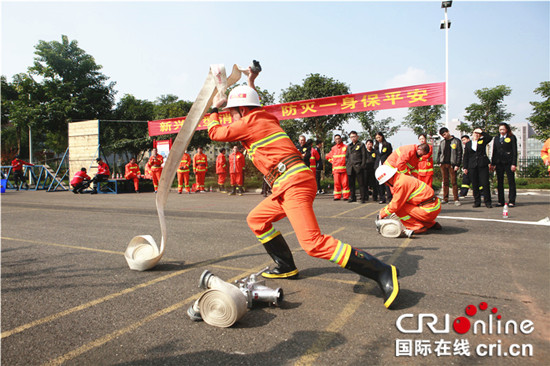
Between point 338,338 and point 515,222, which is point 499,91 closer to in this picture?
point 515,222

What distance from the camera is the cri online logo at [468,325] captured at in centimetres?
269

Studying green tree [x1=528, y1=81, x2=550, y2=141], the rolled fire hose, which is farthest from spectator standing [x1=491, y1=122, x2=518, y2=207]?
green tree [x1=528, y1=81, x2=550, y2=141]

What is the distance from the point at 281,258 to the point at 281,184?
942 mm

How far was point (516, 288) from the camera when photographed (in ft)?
11.5

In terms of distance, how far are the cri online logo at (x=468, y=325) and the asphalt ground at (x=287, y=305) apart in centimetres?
1

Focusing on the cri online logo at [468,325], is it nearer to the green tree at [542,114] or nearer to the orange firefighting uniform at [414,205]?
the orange firefighting uniform at [414,205]

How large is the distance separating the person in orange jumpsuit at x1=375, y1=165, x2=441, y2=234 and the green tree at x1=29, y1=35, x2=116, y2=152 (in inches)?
1235

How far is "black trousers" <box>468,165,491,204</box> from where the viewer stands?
9.16 metres

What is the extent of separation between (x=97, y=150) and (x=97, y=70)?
17030 millimetres

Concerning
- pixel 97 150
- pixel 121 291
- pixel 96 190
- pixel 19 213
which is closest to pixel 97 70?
pixel 97 150

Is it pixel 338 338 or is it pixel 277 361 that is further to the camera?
pixel 338 338

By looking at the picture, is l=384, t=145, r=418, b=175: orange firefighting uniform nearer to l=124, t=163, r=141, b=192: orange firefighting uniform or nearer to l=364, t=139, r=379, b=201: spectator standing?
l=364, t=139, r=379, b=201: spectator standing

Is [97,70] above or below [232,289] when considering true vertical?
above

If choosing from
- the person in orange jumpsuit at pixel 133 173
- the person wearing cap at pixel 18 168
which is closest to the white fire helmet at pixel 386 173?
the person in orange jumpsuit at pixel 133 173
